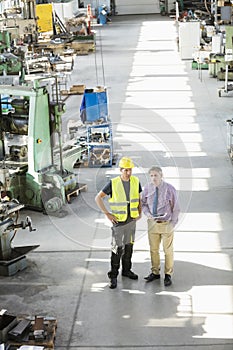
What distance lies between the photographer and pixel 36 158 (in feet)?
29.1

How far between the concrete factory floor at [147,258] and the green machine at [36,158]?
1.04 ft

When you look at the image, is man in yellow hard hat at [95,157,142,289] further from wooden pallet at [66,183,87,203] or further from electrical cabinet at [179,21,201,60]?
electrical cabinet at [179,21,201,60]

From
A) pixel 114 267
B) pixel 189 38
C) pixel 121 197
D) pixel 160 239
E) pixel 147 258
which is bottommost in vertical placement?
pixel 147 258

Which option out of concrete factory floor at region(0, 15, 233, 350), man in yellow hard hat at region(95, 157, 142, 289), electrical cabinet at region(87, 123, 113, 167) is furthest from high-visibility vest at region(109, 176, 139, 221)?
electrical cabinet at region(87, 123, 113, 167)

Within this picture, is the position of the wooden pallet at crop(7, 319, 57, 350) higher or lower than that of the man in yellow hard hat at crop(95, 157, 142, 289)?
lower

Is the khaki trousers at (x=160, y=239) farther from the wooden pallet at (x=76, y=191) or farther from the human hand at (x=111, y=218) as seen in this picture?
the wooden pallet at (x=76, y=191)

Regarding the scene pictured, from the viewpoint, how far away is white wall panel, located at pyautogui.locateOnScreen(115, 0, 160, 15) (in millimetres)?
33938

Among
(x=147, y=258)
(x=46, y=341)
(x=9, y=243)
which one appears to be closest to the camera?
(x=46, y=341)

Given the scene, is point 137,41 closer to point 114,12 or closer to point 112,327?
point 114,12

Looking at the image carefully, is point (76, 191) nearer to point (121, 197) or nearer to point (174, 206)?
point (121, 197)

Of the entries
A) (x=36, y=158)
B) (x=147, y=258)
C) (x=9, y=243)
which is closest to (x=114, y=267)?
(x=147, y=258)

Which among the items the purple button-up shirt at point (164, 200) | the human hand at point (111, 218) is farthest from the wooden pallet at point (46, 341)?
the purple button-up shirt at point (164, 200)

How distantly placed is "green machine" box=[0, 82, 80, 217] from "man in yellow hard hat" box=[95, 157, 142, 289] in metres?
2.11

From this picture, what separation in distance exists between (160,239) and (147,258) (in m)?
0.76
